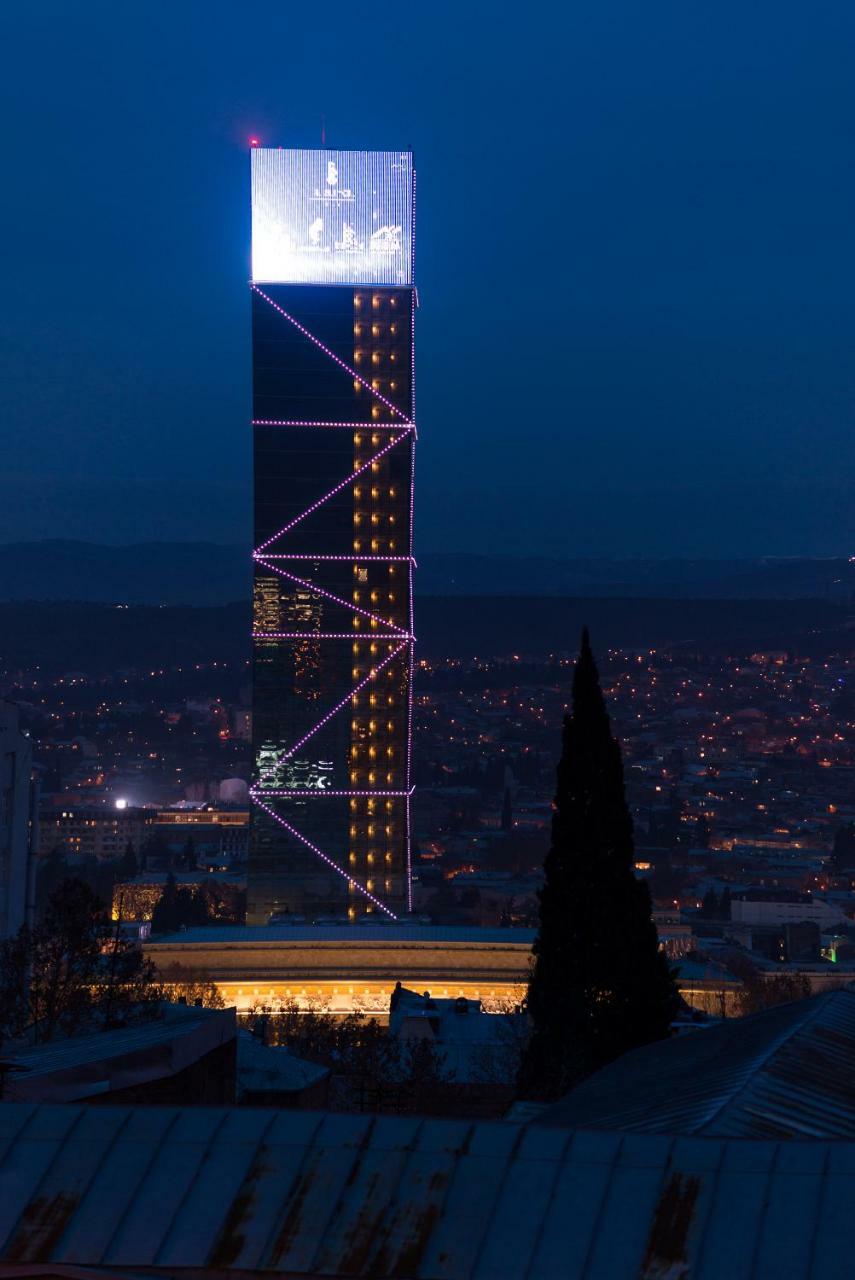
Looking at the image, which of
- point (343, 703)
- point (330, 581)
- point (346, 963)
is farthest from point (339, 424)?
point (346, 963)

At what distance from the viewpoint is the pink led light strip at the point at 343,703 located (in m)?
82.1

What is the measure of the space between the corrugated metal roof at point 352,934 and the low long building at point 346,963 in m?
0.04

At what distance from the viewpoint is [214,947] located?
238ft

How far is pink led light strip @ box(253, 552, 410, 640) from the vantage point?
3189 inches

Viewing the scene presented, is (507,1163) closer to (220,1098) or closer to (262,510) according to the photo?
(220,1098)

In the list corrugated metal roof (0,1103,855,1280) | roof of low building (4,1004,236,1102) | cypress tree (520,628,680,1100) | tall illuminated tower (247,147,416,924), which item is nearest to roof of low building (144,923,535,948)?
tall illuminated tower (247,147,416,924)

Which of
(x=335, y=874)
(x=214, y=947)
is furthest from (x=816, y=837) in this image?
(x=214, y=947)

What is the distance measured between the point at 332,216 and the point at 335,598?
58.5ft

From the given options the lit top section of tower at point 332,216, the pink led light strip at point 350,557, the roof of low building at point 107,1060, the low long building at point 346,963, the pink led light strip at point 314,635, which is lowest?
the low long building at point 346,963

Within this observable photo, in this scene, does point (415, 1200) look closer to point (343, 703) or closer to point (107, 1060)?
point (107, 1060)

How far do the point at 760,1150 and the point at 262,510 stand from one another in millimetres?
71568

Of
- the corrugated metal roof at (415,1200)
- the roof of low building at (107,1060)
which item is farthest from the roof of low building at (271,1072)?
the corrugated metal roof at (415,1200)

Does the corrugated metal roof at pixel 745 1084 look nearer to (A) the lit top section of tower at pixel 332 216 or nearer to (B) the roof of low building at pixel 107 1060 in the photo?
(B) the roof of low building at pixel 107 1060

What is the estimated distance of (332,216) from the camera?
3334 inches
